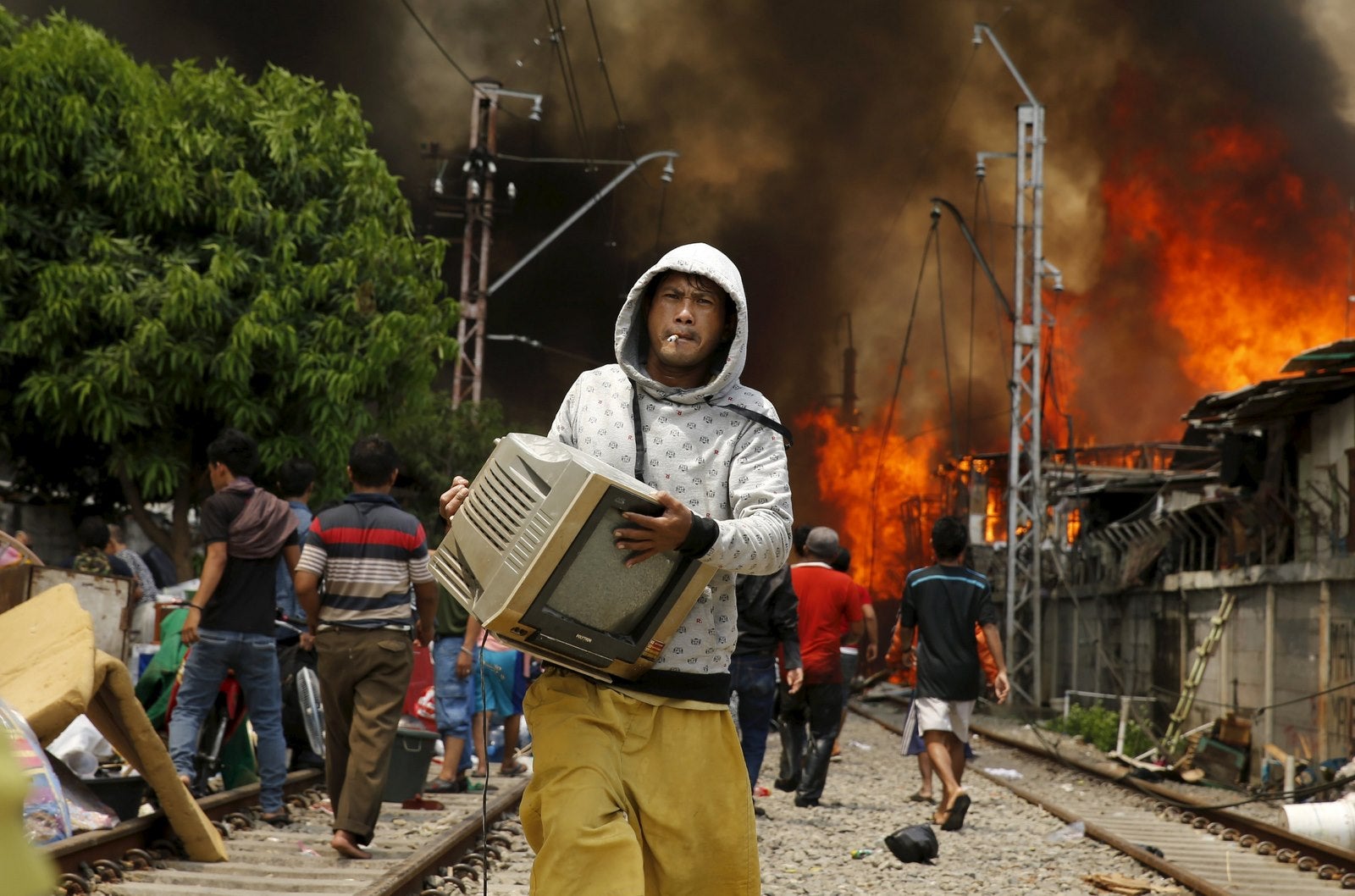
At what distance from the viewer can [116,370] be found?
1722 centimetres

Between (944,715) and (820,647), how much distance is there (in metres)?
1.43

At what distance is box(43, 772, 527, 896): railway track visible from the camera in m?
6.84

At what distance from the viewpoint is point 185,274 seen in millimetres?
17234

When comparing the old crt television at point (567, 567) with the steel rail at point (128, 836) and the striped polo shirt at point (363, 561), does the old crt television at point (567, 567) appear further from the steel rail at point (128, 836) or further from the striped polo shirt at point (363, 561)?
the striped polo shirt at point (363, 561)

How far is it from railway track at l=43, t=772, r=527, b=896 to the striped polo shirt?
121cm

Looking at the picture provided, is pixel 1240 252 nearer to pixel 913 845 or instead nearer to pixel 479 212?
pixel 479 212

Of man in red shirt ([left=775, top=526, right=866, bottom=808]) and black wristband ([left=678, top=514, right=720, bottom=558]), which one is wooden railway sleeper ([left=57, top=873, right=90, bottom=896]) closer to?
black wristband ([left=678, top=514, right=720, bottom=558])

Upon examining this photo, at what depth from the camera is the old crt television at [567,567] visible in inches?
138

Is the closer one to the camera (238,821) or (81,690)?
(81,690)

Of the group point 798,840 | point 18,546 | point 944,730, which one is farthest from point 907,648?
point 18,546

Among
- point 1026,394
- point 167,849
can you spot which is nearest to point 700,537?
point 167,849

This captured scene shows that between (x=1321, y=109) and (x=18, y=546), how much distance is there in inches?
1668

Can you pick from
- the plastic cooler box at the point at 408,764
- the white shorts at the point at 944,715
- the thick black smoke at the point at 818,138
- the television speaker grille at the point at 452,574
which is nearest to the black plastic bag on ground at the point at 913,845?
the white shorts at the point at 944,715

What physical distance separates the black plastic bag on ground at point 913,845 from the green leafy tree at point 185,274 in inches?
416
